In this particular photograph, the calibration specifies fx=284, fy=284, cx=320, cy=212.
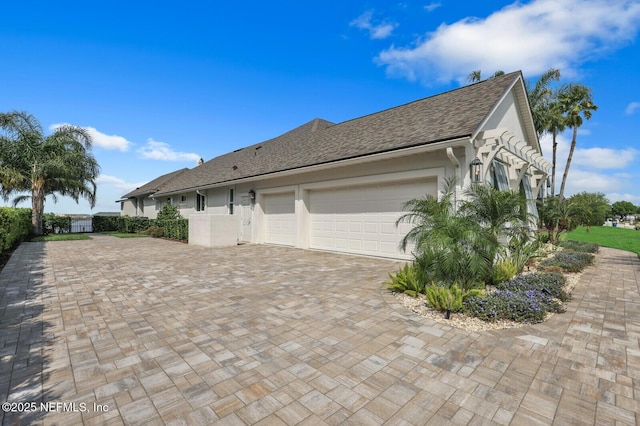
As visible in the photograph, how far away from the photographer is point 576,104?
2233 cm

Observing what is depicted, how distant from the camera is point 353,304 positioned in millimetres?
5004

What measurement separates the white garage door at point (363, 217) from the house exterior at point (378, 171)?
0.03 meters

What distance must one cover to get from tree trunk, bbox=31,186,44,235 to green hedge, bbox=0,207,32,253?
25.8 inches

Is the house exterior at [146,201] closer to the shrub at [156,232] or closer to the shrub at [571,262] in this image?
the shrub at [156,232]

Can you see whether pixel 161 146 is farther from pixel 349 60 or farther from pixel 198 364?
pixel 198 364

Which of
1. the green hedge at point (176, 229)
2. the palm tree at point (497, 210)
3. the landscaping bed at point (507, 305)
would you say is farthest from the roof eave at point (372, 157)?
the green hedge at point (176, 229)

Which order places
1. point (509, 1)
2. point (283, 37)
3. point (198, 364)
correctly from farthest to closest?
point (283, 37) → point (509, 1) → point (198, 364)

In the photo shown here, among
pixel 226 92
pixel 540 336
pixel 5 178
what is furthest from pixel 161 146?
pixel 540 336

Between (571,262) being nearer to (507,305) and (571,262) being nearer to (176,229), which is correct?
(507,305)

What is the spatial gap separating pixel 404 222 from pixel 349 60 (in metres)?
9.59

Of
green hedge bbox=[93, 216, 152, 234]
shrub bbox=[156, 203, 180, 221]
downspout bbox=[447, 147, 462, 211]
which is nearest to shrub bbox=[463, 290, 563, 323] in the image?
downspout bbox=[447, 147, 462, 211]

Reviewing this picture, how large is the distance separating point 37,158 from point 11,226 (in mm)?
8912

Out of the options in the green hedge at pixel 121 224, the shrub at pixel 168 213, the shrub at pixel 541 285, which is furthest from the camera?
the green hedge at pixel 121 224

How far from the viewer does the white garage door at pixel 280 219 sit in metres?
12.8
